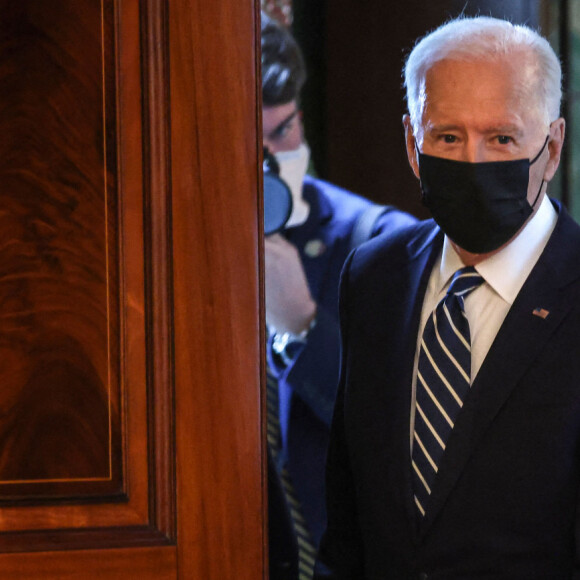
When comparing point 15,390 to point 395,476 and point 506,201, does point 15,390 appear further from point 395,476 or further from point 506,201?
point 506,201

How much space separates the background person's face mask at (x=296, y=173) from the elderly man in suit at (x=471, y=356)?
0.97 ft

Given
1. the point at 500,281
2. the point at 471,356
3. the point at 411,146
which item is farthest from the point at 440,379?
the point at 411,146

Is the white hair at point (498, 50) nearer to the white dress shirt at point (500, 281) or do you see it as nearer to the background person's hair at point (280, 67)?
the white dress shirt at point (500, 281)

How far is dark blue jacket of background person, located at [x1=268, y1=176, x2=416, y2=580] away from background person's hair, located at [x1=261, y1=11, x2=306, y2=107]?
18 cm

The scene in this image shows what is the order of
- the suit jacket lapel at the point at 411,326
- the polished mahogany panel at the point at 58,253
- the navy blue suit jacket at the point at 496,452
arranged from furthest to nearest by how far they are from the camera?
the suit jacket lapel at the point at 411,326
the navy blue suit jacket at the point at 496,452
the polished mahogany panel at the point at 58,253

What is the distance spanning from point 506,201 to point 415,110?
236 millimetres

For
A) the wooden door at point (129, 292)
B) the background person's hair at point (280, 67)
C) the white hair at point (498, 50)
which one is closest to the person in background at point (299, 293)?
the background person's hair at point (280, 67)

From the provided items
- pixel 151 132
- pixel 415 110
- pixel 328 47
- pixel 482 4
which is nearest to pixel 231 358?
pixel 151 132

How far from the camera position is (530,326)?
3.80ft

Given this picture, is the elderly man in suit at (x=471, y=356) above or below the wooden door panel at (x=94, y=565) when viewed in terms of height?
above

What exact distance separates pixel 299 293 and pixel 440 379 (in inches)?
18.0

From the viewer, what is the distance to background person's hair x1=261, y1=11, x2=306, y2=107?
1597 mm

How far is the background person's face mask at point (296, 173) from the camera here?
1619mm

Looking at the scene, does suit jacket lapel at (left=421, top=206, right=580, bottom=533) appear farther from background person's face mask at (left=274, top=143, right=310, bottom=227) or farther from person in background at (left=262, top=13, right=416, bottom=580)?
background person's face mask at (left=274, top=143, right=310, bottom=227)
